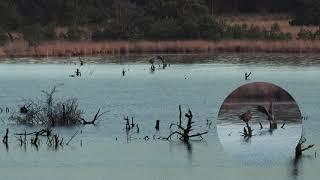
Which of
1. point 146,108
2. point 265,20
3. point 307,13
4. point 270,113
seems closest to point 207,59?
point 307,13

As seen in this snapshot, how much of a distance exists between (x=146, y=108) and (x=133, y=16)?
3395 centimetres

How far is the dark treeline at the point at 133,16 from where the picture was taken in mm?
59719

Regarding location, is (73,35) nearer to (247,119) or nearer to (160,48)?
(160,48)

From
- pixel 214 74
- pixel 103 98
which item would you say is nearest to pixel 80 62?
pixel 214 74

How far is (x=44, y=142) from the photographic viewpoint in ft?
76.6

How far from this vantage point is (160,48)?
183ft

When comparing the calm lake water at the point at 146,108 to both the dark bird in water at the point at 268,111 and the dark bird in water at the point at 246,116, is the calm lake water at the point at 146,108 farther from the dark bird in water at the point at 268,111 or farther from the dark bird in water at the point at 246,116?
the dark bird in water at the point at 268,111

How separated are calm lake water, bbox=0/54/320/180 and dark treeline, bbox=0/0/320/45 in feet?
20.0

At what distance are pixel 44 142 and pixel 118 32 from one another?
126 ft

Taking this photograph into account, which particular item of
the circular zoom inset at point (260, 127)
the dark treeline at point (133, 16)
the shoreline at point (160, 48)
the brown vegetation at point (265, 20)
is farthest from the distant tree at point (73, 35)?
the circular zoom inset at point (260, 127)

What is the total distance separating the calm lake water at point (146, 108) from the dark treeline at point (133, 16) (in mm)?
6088

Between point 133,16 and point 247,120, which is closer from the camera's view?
point 247,120

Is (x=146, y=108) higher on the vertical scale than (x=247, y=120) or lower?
lower

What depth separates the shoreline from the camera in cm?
5406
